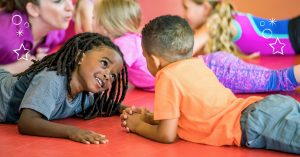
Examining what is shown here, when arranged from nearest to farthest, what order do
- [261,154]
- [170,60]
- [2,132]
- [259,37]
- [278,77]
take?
1. [261,154]
2. [170,60]
3. [2,132]
4. [278,77]
5. [259,37]

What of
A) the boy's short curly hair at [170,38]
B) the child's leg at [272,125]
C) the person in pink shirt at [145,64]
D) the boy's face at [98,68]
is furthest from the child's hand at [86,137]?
the person in pink shirt at [145,64]

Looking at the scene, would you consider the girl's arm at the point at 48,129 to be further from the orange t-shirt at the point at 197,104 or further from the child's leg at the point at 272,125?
the child's leg at the point at 272,125

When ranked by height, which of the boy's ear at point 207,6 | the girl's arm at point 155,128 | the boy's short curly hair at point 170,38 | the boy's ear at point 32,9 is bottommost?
the girl's arm at point 155,128

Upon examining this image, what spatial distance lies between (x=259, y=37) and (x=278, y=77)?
3.20 ft

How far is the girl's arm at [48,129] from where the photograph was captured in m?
1.92

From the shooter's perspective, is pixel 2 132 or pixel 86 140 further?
pixel 2 132

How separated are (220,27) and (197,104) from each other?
5.87 ft

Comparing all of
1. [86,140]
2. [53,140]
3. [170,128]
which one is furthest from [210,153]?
[53,140]

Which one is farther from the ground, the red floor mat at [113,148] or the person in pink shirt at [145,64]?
the person in pink shirt at [145,64]

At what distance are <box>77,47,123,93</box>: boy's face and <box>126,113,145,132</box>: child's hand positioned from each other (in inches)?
6.8

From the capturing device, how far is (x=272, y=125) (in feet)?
5.80

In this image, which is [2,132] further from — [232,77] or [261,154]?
[232,77]

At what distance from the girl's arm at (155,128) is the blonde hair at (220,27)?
4.97ft

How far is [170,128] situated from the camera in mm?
1837
